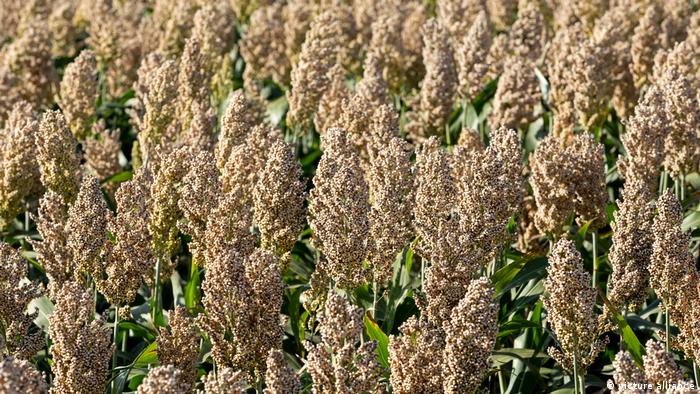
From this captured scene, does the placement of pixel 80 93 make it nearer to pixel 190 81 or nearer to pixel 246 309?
pixel 190 81

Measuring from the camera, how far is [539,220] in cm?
662

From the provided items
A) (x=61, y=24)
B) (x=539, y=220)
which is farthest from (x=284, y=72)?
(x=539, y=220)

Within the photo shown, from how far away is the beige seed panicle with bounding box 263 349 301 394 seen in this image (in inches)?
Answer: 178

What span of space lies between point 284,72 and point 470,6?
227 centimetres

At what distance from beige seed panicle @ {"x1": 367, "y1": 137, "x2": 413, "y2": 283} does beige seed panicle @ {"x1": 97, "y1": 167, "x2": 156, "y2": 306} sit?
1.19 m

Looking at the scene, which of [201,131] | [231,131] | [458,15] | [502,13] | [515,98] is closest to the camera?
[231,131]

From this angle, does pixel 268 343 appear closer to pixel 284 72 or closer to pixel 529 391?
pixel 529 391

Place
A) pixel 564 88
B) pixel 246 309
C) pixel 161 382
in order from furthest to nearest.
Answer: pixel 564 88 < pixel 246 309 < pixel 161 382

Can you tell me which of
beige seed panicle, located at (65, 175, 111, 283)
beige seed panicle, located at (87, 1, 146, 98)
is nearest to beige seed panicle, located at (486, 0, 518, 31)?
beige seed panicle, located at (87, 1, 146, 98)

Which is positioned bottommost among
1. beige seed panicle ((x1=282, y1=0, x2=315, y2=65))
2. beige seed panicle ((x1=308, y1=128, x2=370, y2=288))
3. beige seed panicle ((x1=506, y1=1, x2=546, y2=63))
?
beige seed panicle ((x1=308, y1=128, x2=370, y2=288))

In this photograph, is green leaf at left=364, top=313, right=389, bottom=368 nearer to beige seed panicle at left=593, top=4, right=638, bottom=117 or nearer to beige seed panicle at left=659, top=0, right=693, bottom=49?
beige seed panicle at left=593, top=4, right=638, bottom=117

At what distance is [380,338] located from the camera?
5.86 meters

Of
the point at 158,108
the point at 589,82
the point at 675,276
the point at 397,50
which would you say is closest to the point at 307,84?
the point at 158,108

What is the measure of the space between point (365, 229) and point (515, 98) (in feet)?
11.4
